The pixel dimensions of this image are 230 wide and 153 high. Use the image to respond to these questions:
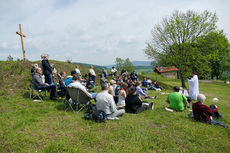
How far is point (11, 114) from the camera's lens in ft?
15.1

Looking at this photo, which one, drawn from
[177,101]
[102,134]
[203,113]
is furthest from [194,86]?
[102,134]

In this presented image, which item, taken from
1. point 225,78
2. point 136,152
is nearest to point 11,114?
point 136,152

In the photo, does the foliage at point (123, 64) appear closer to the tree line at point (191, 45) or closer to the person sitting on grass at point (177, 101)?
the tree line at point (191, 45)

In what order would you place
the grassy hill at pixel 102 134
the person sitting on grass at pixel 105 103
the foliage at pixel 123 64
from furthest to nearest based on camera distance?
the foliage at pixel 123 64 → the person sitting on grass at pixel 105 103 → the grassy hill at pixel 102 134

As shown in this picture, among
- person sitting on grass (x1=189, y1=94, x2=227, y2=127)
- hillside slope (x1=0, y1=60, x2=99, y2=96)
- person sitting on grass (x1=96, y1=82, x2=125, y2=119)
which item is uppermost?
hillside slope (x1=0, y1=60, x2=99, y2=96)

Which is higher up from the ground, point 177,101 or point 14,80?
point 14,80

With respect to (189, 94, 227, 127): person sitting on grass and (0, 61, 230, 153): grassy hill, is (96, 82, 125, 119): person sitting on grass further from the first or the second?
(189, 94, 227, 127): person sitting on grass

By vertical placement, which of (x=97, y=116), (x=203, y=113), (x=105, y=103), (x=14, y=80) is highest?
(x=14, y=80)

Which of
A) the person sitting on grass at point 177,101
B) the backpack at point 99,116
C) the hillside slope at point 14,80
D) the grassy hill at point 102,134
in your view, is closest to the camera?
the grassy hill at point 102,134

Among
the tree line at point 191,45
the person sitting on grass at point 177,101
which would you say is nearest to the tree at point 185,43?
the tree line at point 191,45

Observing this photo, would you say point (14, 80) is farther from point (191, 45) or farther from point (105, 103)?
point (191, 45)

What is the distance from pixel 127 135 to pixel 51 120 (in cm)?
238

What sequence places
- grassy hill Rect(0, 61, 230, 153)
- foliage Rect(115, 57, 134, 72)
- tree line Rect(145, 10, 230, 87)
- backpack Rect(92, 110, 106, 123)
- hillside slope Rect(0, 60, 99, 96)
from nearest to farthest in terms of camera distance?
1. grassy hill Rect(0, 61, 230, 153)
2. backpack Rect(92, 110, 106, 123)
3. hillside slope Rect(0, 60, 99, 96)
4. tree line Rect(145, 10, 230, 87)
5. foliage Rect(115, 57, 134, 72)

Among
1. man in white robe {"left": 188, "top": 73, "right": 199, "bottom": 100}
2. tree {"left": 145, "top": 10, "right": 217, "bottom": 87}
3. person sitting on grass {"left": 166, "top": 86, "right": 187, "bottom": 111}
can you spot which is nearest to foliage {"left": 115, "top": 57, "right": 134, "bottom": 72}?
tree {"left": 145, "top": 10, "right": 217, "bottom": 87}
